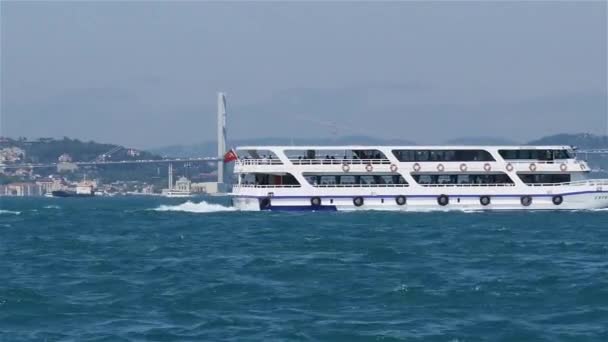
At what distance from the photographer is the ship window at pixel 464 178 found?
224 ft

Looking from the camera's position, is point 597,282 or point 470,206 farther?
point 470,206

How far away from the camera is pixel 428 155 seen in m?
68.0

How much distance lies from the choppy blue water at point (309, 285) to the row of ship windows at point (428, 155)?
55.7 feet

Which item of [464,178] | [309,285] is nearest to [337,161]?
[464,178]

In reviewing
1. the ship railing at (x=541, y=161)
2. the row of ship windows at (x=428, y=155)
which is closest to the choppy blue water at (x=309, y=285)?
the row of ship windows at (x=428, y=155)

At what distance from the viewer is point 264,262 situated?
36250mm

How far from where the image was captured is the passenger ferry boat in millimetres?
67250

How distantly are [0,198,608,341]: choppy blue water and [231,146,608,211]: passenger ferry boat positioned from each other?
15.9 metres

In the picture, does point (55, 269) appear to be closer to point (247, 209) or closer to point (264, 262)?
point (264, 262)

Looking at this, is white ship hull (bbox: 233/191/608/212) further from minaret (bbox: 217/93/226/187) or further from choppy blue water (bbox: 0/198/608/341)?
minaret (bbox: 217/93/226/187)

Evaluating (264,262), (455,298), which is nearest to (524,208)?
(264,262)

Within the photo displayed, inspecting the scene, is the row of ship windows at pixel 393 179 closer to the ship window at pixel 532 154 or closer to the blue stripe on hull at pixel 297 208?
the ship window at pixel 532 154

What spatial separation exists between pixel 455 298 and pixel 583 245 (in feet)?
51.0

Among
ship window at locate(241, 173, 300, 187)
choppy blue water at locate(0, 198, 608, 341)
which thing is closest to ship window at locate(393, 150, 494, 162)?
ship window at locate(241, 173, 300, 187)
